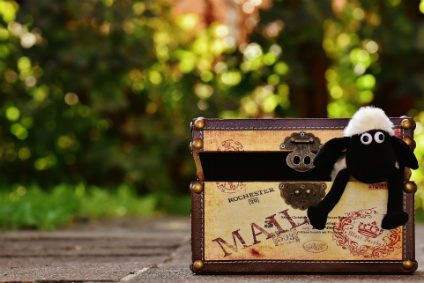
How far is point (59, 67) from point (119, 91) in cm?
66

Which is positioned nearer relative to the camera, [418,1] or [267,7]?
[267,7]

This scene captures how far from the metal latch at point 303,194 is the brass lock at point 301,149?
65mm

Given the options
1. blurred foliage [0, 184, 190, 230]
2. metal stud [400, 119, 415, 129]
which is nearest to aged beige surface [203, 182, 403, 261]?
metal stud [400, 119, 415, 129]

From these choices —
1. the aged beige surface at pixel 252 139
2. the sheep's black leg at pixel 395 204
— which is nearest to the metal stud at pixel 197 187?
the aged beige surface at pixel 252 139

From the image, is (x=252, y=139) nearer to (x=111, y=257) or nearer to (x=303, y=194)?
(x=303, y=194)

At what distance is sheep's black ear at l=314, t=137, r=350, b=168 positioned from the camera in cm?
225

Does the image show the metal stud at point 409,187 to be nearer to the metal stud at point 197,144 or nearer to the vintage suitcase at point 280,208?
the vintage suitcase at point 280,208

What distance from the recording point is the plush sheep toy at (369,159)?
221cm

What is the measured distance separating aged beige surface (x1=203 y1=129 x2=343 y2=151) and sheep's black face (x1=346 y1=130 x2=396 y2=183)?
130mm

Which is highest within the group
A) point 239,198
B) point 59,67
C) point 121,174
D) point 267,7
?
point 267,7

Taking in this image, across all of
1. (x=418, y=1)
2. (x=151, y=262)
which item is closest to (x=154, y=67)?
(x=418, y=1)

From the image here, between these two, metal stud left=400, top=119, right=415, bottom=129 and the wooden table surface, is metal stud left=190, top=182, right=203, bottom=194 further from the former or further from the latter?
metal stud left=400, top=119, right=415, bottom=129

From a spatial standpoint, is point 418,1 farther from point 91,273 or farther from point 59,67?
point 91,273

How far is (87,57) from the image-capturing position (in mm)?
6457
